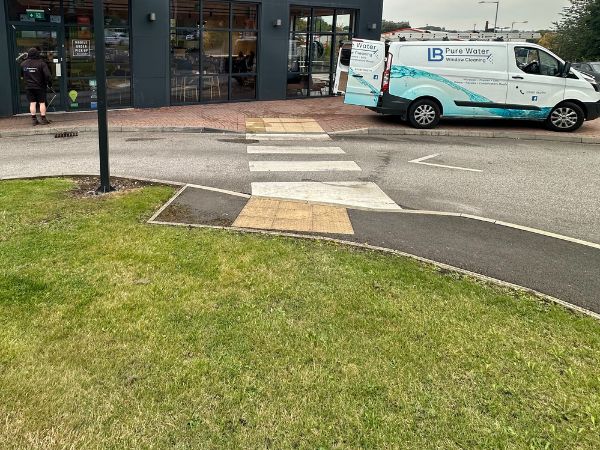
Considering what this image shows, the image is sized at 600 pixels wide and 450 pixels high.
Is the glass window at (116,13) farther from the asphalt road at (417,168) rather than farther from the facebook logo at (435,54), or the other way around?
the facebook logo at (435,54)

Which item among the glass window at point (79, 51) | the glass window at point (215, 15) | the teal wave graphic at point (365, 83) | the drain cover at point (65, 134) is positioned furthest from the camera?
the glass window at point (215, 15)

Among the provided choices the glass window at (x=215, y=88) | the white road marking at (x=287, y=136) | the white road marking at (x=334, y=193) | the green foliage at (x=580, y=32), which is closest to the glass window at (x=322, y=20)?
the glass window at (x=215, y=88)

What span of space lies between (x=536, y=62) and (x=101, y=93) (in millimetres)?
10911

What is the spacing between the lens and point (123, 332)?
12.3 ft

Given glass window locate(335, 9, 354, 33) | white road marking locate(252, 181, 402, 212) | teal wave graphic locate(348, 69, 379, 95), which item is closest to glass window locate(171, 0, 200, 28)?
glass window locate(335, 9, 354, 33)

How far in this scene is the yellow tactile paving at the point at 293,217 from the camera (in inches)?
244

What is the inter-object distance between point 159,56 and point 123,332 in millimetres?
14226

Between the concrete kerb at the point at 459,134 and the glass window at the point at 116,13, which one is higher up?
the glass window at the point at 116,13

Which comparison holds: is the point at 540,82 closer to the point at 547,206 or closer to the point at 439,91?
the point at 439,91

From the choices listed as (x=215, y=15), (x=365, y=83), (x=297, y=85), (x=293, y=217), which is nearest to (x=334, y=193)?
(x=293, y=217)

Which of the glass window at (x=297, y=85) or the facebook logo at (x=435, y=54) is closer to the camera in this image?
the facebook logo at (x=435, y=54)

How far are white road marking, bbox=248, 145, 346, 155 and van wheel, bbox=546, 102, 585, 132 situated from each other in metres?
6.22

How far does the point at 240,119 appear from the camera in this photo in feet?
50.1

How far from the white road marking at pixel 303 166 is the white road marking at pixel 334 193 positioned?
103cm
